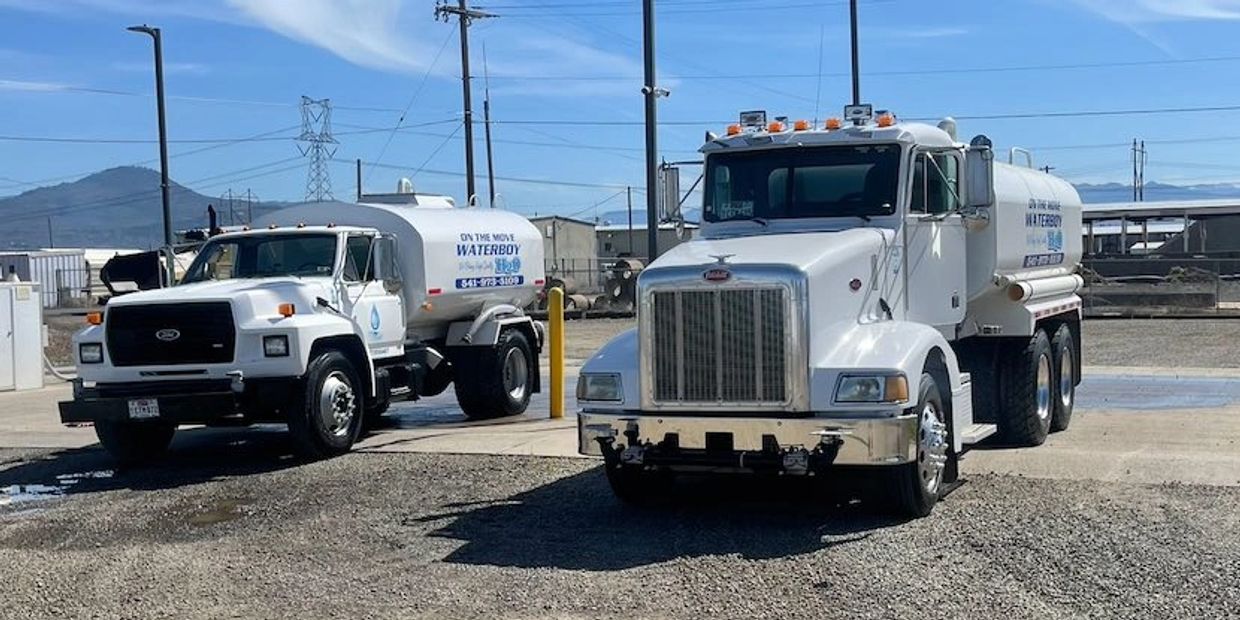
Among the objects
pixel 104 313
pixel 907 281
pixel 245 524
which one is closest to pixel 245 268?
pixel 104 313

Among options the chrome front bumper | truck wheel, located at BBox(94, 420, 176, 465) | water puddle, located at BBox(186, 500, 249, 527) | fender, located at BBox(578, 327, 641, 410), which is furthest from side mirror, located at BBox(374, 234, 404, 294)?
the chrome front bumper

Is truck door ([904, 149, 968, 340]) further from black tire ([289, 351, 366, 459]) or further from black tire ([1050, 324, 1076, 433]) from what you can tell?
black tire ([289, 351, 366, 459])

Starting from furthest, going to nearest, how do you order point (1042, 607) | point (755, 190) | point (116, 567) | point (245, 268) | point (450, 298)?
point (450, 298) → point (245, 268) → point (755, 190) → point (116, 567) → point (1042, 607)

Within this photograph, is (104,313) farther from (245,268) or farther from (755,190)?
(755,190)

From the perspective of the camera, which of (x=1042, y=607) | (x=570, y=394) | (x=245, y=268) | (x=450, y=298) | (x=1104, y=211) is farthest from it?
Answer: (x=1104, y=211)

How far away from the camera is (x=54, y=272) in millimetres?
63938

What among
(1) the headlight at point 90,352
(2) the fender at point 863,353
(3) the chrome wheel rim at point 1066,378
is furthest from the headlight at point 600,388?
(3) the chrome wheel rim at point 1066,378

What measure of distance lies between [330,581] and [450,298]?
738 cm

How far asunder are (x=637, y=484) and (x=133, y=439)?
18.6 ft

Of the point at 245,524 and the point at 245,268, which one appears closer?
the point at 245,524

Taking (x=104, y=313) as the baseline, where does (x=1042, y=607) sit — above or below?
below

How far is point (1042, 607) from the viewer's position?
6.71 meters

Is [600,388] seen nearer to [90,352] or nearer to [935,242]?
[935,242]

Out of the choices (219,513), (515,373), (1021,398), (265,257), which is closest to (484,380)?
(515,373)
